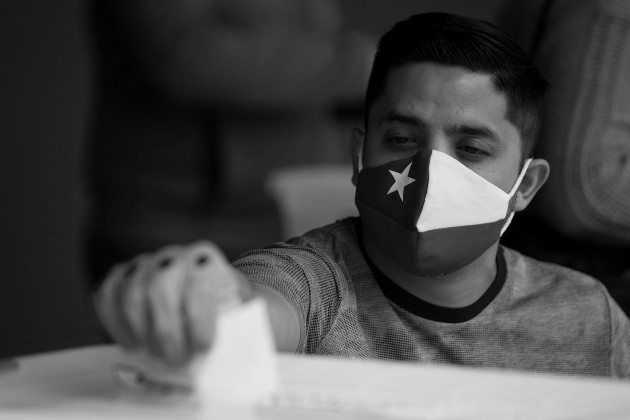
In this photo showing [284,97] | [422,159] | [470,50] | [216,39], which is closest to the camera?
[422,159]

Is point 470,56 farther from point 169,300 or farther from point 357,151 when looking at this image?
point 169,300

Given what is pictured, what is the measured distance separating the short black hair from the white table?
0.67 meters

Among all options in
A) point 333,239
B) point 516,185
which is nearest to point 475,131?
point 516,185

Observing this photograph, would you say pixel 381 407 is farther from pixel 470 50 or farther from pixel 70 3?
pixel 70 3

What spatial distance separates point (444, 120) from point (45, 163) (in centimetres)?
306

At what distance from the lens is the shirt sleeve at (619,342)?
1.56 meters

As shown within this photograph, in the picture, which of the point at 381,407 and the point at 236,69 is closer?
the point at 381,407

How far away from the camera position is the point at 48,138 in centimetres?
421

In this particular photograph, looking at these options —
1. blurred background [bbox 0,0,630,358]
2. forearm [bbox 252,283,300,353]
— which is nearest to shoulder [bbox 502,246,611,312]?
forearm [bbox 252,283,300,353]

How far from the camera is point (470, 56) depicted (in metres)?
→ 1.47

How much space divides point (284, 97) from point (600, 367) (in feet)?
4.30

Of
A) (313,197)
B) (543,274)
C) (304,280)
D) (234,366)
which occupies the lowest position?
(313,197)

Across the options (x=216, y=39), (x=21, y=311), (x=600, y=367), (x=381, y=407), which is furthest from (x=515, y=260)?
(x=21, y=311)

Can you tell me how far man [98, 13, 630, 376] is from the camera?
4.45 ft
